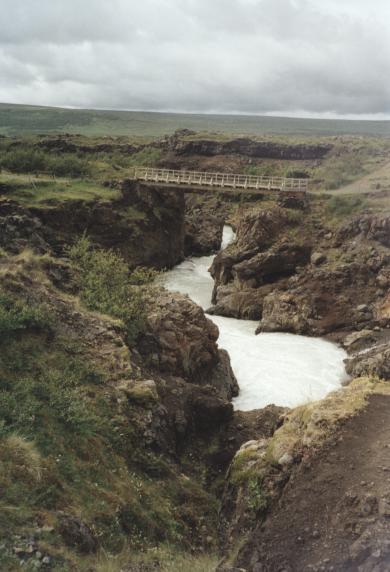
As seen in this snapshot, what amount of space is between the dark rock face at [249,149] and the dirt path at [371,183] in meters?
35.2

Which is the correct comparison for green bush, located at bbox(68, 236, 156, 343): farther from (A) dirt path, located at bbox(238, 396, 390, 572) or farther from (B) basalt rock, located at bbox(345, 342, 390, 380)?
(B) basalt rock, located at bbox(345, 342, 390, 380)

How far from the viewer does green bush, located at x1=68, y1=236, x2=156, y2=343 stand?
56.2 ft

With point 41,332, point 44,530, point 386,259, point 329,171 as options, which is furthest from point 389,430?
point 329,171

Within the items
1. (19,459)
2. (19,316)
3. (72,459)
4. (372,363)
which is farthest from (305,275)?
(19,459)

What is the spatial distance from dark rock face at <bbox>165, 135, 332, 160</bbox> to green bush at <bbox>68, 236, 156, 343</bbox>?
246 feet

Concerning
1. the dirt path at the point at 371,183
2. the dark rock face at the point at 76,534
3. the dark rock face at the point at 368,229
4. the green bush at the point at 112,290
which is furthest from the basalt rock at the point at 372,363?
the dirt path at the point at 371,183

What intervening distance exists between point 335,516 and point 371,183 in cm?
4592

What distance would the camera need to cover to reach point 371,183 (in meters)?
50.0

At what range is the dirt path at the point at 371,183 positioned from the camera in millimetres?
46531

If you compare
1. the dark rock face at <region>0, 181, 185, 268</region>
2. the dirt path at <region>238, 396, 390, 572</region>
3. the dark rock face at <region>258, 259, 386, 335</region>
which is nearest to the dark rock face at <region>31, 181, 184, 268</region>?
the dark rock face at <region>0, 181, 185, 268</region>

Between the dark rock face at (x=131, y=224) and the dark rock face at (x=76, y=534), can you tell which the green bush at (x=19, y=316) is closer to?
the dark rock face at (x=76, y=534)

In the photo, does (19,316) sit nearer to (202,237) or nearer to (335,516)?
(335,516)

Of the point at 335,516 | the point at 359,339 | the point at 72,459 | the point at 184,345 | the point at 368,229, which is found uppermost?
the point at 368,229

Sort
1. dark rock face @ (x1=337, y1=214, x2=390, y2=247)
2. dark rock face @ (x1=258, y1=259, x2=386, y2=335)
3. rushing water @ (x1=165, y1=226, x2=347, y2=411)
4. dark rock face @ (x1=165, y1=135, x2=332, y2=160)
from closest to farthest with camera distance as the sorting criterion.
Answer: rushing water @ (x1=165, y1=226, x2=347, y2=411), dark rock face @ (x1=258, y1=259, x2=386, y2=335), dark rock face @ (x1=337, y1=214, x2=390, y2=247), dark rock face @ (x1=165, y1=135, x2=332, y2=160)
